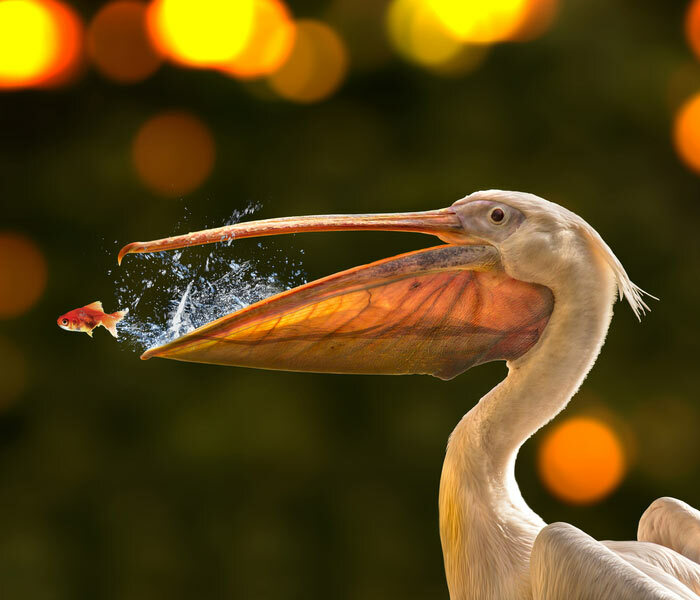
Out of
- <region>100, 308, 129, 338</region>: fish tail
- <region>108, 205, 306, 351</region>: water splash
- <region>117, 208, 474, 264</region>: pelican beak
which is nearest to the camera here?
<region>117, 208, 474, 264</region>: pelican beak

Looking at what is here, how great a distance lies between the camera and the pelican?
1298mm

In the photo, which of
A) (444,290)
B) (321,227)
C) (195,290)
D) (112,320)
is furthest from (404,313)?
(112,320)

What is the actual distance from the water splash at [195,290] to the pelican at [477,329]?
0.15 meters

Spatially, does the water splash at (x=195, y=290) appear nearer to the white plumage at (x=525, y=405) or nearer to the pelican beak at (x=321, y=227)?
the pelican beak at (x=321, y=227)

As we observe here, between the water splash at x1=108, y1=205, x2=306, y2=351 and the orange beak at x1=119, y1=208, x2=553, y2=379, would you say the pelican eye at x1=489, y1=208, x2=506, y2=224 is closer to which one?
the orange beak at x1=119, y1=208, x2=553, y2=379

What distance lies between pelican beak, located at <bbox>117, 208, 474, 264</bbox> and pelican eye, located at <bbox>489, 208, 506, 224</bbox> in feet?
0.15

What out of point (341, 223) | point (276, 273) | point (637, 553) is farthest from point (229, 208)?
point (637, 553)

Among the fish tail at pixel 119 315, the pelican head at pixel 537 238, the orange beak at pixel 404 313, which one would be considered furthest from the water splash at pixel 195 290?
the pelican head at pixel 537 238

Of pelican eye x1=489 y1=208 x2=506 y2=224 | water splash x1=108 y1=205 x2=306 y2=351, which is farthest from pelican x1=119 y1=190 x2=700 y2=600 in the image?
water splash x1=108 y1=205 x2=306 y2=351

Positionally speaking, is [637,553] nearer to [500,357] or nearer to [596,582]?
[596,582]

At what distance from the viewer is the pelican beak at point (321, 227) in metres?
1.25

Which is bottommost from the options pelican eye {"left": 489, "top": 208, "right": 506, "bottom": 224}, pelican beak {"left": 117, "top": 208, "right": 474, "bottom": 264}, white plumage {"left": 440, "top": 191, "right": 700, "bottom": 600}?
white plumage {"left": 440, "top": 191, "right": 700, "bottom": 600}

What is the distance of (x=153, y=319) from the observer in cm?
144

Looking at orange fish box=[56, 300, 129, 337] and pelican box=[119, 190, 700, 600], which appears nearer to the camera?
pelican box=[119, 190, 700, 600]
